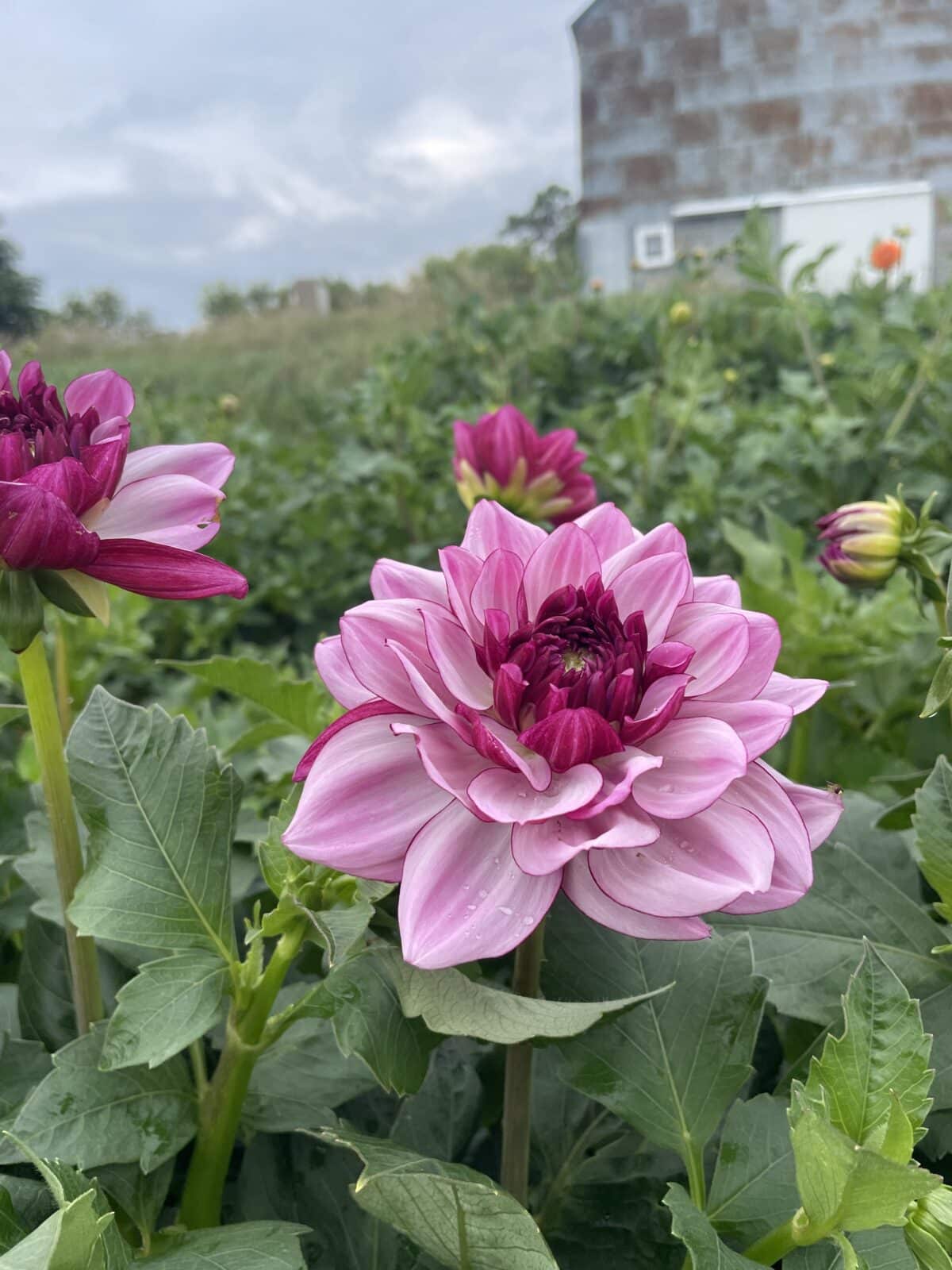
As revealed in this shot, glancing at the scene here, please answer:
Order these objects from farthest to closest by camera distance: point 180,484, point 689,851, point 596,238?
point 596,238 → point 180,484 → point 689,851

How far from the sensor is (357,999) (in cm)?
34

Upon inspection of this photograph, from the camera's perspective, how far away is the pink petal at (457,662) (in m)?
0.32

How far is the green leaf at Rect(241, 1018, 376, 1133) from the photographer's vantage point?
15.3 inches

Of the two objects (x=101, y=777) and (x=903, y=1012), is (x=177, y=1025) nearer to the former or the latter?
(x=101, y=777)

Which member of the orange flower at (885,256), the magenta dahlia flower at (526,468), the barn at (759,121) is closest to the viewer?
the magenta dahlia flower at (526,468)

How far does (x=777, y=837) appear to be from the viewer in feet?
1.02

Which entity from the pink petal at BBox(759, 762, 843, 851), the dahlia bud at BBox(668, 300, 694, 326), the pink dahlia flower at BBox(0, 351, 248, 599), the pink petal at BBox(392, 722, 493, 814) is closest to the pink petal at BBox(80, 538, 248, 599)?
the pink dahlia flower at BBox(0, 351, 248, 599)

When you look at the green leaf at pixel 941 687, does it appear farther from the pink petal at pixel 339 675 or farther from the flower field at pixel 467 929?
the pink petal at pixel 339 675

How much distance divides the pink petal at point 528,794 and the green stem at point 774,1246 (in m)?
0.15

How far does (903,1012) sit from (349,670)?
210 millimetres

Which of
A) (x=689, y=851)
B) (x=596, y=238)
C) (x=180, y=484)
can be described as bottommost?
(x=689, y=851)

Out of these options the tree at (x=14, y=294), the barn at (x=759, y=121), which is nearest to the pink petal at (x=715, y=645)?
the barn at (x=759, y=121)

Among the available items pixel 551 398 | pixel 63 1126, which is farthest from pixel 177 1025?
pixel 551 398

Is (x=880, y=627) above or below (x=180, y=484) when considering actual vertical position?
below
